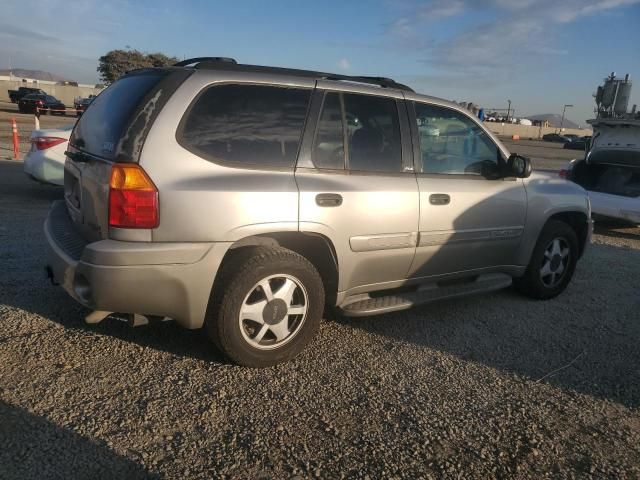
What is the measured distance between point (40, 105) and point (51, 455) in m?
38.6

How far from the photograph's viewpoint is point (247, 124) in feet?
10.6

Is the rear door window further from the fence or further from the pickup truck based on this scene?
the fence

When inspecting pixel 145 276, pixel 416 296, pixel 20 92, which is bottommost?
pixel 416 296

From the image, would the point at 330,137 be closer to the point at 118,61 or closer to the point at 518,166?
the point at 518,166

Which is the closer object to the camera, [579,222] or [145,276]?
[145,276]

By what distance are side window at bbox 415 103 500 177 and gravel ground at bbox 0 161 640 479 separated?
1253 millimetres

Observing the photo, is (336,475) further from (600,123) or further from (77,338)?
(600,123)

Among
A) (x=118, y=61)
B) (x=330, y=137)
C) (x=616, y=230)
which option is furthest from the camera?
(x=118, y=61)

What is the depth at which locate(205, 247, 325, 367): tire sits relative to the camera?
Answer: 10.3 ft

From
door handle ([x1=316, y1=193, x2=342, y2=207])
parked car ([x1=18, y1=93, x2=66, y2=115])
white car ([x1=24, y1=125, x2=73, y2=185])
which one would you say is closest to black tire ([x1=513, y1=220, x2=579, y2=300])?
door handle ([x1=316, y1=193, x2=342, y2=207])

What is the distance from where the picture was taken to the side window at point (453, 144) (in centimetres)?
406

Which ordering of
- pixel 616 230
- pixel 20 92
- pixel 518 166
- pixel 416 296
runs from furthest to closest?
pixel 20 92 → pixel 616 230 → pixel 518 166 → pixel 416 296

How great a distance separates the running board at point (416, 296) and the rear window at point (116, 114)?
71.0 inches

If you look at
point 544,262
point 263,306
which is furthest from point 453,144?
point 263,306
